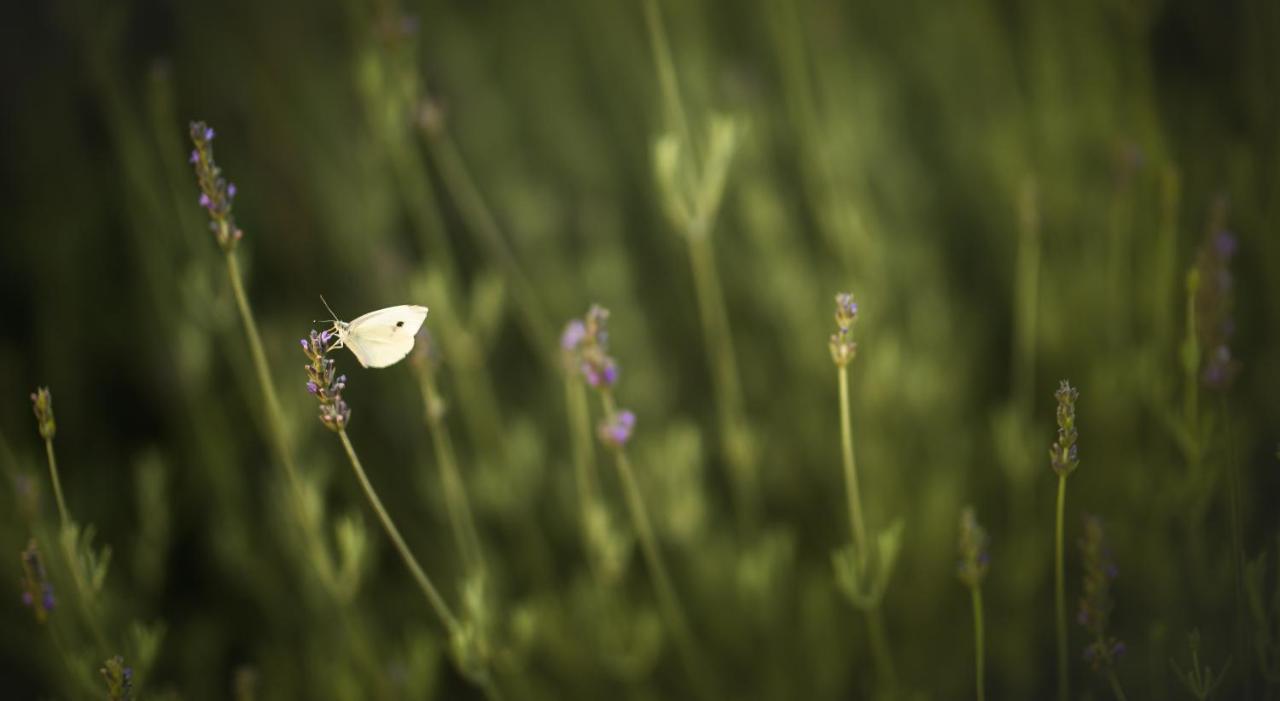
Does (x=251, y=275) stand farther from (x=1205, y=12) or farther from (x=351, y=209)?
(x=1205, y=12)

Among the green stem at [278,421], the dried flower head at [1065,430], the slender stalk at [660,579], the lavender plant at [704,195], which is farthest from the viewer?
the lavender plant at [704,195]

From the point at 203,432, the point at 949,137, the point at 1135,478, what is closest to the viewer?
the point at 1135,478

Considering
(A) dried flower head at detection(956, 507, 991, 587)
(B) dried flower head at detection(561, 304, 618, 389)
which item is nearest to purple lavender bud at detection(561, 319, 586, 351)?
(B) dried flower head at detection(561, 304, 618, 389)

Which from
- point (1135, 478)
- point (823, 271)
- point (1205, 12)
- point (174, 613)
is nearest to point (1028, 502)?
point (1135, 478)

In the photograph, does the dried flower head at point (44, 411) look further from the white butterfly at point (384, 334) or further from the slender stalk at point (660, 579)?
the slender stalk at point (660, 579)

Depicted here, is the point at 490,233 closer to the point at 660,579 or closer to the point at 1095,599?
the point at 660,579

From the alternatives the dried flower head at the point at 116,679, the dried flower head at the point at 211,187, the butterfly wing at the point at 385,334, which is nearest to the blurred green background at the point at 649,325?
the dried flower head at the point at 116,679

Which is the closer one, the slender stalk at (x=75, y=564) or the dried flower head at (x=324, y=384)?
the dried flower head at (x=324, y=384)
